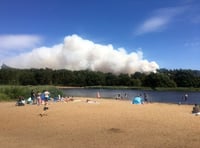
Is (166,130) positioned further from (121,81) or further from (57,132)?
(121,81)

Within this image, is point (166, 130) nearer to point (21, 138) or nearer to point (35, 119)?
point (21, 138)

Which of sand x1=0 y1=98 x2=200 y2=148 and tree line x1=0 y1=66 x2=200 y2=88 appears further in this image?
tree line x1=0 y1=66 x2=200 y2=88

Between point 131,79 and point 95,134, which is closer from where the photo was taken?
point 95,134

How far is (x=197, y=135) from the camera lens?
707 inches

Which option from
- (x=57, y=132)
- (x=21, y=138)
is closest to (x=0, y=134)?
(x=21, y=138)

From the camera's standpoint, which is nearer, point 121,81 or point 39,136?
point 39,136

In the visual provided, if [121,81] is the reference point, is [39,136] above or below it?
below

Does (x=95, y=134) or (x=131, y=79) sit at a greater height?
(x=131, y=79)

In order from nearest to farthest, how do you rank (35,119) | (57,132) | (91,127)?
(57,132)
(91,127)
(35,119)

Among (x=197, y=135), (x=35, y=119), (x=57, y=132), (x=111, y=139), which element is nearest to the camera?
(x=111, y=139)

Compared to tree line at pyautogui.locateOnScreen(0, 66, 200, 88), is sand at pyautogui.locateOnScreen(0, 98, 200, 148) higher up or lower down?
lower down

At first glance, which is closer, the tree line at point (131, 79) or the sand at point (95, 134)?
the sand at point (95, 134)

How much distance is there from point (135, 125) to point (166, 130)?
2.79 m

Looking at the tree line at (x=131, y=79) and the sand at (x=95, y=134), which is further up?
the tree line at (x=131, y=79)
